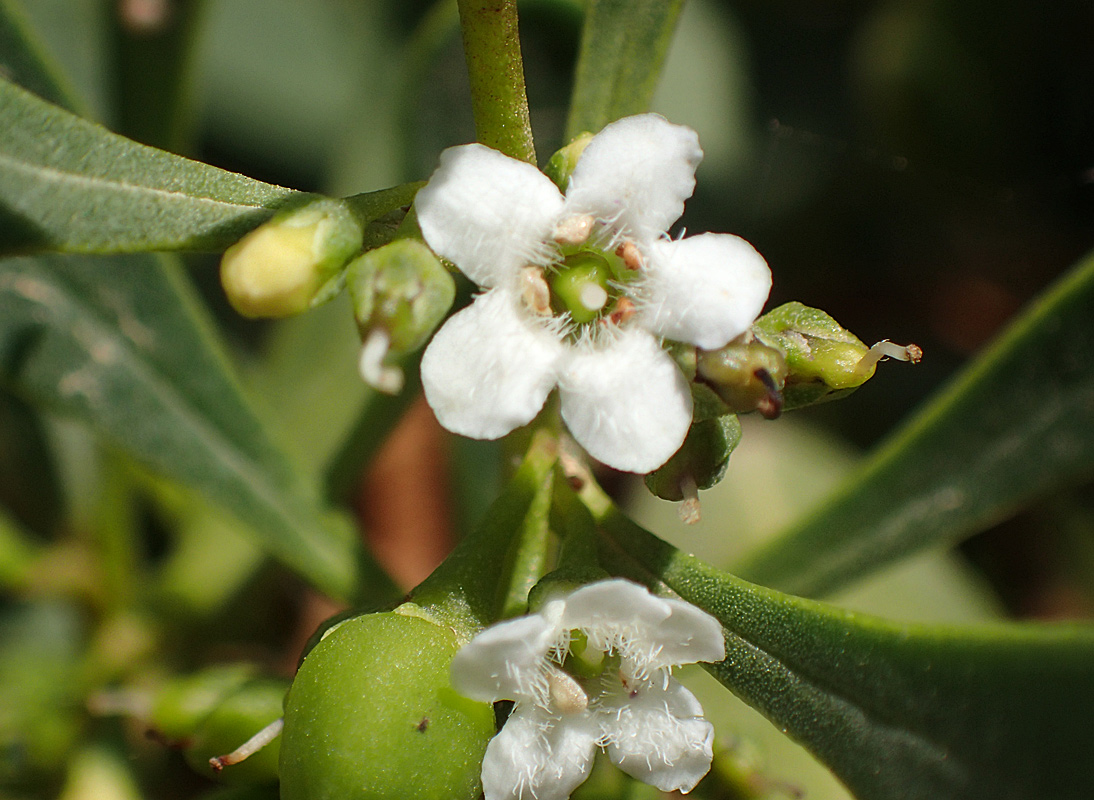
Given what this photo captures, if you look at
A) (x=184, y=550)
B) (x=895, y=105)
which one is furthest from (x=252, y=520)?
(x=895, y=105)

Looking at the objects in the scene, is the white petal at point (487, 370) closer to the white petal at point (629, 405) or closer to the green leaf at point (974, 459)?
the white petal at point (629, 405)

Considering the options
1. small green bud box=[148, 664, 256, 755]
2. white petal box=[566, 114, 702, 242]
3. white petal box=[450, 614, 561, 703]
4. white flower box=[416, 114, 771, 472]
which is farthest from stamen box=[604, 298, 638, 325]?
small green bud box=[148, 664, 256, 755]

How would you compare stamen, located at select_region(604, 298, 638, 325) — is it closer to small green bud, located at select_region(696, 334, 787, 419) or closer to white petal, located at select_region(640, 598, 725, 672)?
small green bud, located at select_region(696, 334, 787, 419)

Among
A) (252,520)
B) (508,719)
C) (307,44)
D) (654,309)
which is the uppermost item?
(654,309)

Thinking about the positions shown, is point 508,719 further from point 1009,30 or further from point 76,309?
point 1009,30

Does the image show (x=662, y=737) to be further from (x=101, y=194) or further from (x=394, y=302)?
(x=101, y=194)

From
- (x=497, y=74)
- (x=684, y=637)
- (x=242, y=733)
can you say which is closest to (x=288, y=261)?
(x=497, y=74)

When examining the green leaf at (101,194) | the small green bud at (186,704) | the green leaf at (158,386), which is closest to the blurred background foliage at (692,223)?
the green leaf at (158,386)
